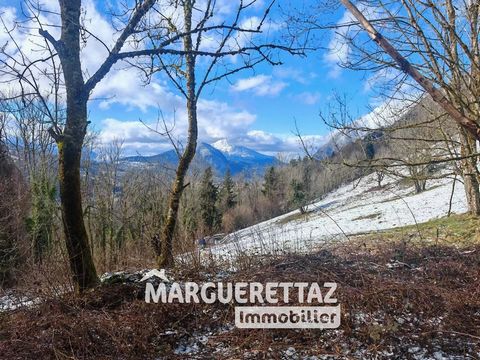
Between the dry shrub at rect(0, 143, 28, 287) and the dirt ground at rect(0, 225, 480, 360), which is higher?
the dry shrub at rect(0, 143, 28, 287)

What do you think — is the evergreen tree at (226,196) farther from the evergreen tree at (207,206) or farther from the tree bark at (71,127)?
the tree bark at (71,127)

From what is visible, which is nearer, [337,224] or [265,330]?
[265,330]

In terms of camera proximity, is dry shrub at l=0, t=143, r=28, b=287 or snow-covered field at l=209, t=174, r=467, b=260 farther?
dry shrub at l=0, t=143, r=28, b=287

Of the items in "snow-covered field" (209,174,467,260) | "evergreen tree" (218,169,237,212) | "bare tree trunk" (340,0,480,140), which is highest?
"evergreen tree" (218,169,237,212)

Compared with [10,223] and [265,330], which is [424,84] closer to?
[265,330]

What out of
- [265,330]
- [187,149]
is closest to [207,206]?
[187,149]

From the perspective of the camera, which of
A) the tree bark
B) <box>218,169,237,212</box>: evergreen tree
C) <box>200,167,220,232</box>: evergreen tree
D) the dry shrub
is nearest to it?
the tree bark

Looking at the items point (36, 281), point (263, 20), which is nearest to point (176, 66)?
point (263, 20)

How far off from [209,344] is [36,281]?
90.3 inches

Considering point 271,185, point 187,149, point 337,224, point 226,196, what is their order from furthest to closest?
point 271,185
point 226,196
point 337,224
point 187,149

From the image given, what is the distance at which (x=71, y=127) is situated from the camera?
328 centimetres

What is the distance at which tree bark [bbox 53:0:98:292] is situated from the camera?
3.27 m

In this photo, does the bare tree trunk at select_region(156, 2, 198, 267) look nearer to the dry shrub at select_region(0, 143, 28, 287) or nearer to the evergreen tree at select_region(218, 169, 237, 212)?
the dry shrub at select_region(0, 143, 28, 287)

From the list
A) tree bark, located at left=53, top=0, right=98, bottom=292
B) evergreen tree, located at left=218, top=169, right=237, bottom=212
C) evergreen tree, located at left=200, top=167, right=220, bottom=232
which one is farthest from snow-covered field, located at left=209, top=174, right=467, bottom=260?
evergreen tree, located at left=218, top=169, right=237, bottom=212
